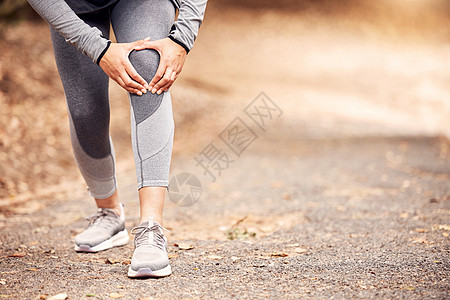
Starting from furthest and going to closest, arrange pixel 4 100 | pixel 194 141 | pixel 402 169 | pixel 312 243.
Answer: pixel 194 141 → pixel 4 100 → pixel 402 169 → pixel 312 243

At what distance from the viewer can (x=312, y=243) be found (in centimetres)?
258

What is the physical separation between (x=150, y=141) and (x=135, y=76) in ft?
0.92

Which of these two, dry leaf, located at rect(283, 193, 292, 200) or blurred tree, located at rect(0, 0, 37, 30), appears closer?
dry leaf, located at rect(283, 193, 292, 200)

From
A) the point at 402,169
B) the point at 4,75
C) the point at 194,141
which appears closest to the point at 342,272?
the point at 402,169

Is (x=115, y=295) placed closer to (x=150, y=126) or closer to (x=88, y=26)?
(x=150, y=126)

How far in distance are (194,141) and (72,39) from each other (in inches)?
205

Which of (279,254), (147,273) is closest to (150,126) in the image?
(147,273)

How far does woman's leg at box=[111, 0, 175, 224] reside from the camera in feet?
6.51

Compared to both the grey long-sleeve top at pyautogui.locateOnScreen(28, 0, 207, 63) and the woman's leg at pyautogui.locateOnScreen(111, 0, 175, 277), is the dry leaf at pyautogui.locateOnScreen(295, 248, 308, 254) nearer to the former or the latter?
the woman's leg at pyautogui.locateOnScreen(111, 0, 175, 277)

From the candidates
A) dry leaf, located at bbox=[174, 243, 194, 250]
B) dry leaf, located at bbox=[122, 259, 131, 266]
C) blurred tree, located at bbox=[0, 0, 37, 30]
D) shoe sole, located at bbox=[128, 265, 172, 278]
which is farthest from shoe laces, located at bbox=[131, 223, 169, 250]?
blurred tree, located at bbox=[0, 0, 37, 30]

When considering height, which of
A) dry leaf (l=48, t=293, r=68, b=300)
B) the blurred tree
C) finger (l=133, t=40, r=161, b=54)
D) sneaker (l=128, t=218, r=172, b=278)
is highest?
the blurred tree

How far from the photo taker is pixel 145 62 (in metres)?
1.98

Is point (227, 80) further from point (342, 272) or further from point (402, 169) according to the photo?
point (342, 272)

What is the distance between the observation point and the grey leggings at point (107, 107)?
78.7 inches
